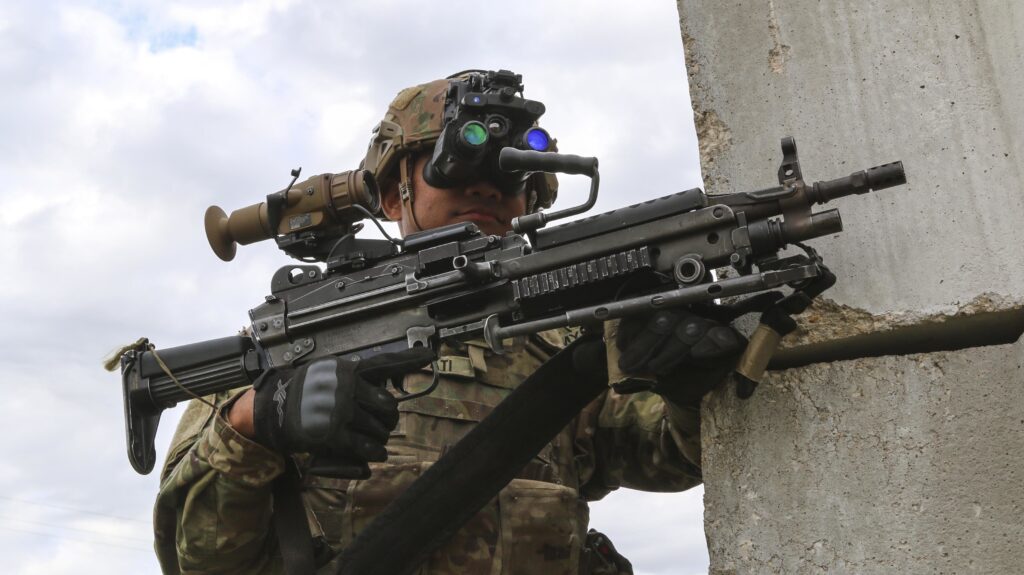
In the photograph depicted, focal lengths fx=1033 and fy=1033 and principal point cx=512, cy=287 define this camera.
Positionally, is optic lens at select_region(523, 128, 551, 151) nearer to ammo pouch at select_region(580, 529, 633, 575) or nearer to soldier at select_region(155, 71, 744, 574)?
soldier at select_region(155, 71, 744, 574)

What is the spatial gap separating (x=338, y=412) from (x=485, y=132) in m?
0.98

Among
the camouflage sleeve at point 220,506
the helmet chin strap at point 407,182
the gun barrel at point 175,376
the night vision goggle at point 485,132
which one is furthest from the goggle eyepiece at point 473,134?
the camouflage sleeve at point 220,506

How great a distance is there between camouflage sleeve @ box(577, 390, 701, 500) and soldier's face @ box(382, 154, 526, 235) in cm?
66

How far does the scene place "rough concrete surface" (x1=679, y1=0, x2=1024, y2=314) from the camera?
1987 millimetres

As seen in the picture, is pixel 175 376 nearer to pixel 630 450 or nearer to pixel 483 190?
pixel 483 190

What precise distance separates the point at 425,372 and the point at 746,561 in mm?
1363

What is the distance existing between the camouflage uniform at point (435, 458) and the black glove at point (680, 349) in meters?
0.38

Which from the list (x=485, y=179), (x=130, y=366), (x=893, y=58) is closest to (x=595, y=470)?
(x=485, y=179)

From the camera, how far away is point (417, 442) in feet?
10.0

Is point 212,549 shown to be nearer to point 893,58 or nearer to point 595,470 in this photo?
point 595,470

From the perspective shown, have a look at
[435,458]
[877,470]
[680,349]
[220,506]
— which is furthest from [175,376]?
[877,470]

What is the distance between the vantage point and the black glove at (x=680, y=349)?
6.61ft

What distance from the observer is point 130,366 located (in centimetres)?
296

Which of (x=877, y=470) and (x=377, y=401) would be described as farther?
(x=377, y=401)
